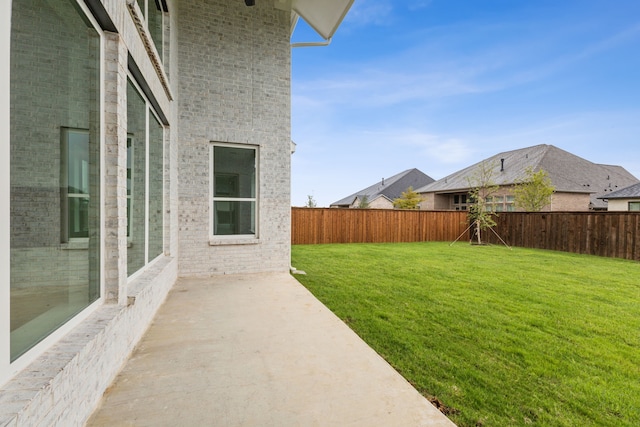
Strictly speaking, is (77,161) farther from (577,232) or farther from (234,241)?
(577,232)

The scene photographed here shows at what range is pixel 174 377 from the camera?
2211 mm

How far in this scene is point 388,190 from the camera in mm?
35312

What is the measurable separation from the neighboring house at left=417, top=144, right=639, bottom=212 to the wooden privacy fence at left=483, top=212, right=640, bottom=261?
5.74m

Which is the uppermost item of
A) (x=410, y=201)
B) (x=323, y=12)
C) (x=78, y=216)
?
A: (x=323, y=12)

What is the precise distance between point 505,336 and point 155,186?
464cm

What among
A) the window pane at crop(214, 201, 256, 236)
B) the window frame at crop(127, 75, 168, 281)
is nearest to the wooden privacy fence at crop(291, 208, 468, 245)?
the window pane at crop(214, 201, 256, 236)

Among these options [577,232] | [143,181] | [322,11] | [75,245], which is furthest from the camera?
[577,232]

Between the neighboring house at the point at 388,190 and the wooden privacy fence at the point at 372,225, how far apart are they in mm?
16855

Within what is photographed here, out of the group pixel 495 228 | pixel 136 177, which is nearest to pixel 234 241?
pixel 136 177

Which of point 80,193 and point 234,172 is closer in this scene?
point 80,193

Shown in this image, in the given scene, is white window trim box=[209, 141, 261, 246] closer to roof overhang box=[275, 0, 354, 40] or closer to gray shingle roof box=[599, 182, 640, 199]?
roof overhang box=[275, 0, 354, 40]

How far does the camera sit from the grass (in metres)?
2.07

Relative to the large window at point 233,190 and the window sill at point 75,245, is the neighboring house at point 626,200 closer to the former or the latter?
the large window at point 233,190

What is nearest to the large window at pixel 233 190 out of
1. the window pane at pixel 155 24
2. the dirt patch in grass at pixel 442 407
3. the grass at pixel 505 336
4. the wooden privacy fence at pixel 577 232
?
the grass at pixel 505 336
